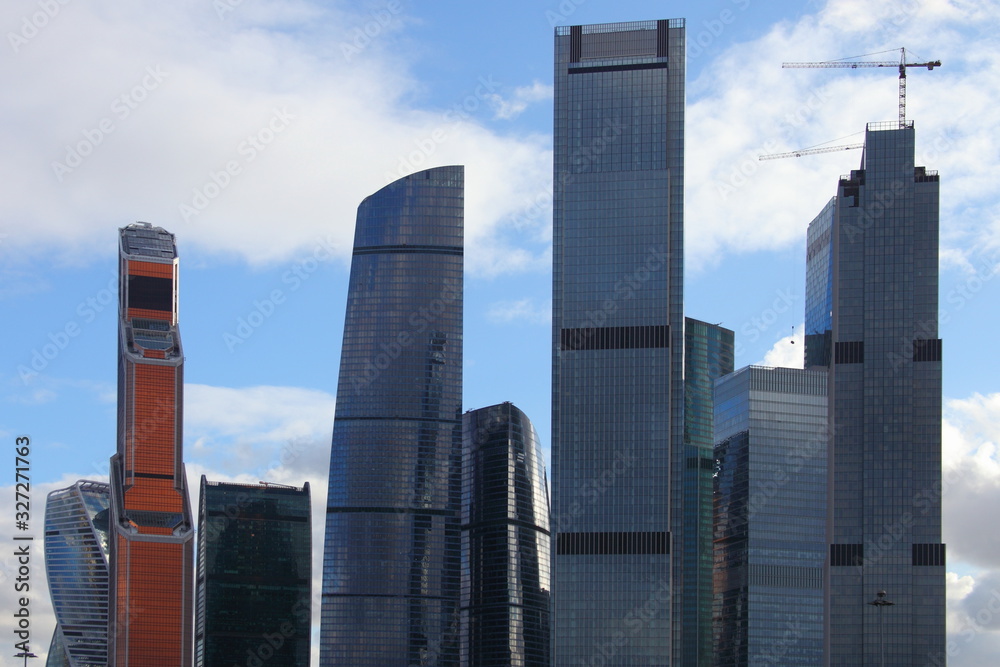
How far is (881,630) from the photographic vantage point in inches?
7682
